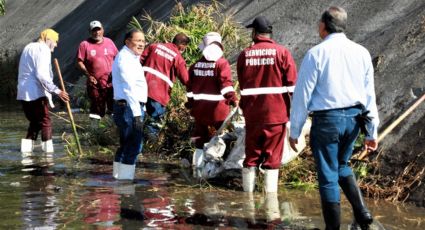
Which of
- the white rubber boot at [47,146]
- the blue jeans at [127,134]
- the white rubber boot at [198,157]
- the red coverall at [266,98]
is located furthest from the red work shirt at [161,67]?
the red coverall at [266,98]

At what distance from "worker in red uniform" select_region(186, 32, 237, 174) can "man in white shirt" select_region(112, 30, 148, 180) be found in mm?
936

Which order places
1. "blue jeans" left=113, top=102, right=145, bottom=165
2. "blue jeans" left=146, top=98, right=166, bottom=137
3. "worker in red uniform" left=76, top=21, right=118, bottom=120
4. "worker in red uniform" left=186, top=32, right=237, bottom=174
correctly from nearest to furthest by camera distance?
"blue jeans" left=113, top=102, right=145, bottom=165, "worker in red uniform" left=186, top=32, right=237, bottom=174, "blue jeans" left=146, top=98, right=166, bottom=137, "worker in red uniform" left=76, top=21, right=118, bottom=120

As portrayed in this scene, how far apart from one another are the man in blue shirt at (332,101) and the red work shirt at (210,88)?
10.8ft

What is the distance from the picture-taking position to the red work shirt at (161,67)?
11219 mm

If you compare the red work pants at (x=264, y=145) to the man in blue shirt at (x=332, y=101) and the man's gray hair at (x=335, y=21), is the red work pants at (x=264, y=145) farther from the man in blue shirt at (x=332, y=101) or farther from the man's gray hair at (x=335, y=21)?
the man's gray hair at (x=335, y=21)

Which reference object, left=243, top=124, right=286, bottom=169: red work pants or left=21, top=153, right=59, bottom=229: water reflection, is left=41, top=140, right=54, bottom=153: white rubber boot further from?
left=243, top=124, right=286, bottom=169: red work pants

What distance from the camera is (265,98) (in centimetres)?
886

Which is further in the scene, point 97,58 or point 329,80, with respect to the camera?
point 97,58

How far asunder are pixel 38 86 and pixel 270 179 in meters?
4.89

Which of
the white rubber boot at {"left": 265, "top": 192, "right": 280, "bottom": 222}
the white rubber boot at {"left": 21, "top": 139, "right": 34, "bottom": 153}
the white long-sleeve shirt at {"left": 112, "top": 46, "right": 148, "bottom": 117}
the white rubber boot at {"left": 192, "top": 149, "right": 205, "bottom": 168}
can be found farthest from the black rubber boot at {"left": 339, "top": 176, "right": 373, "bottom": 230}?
the white rubber boot at {"left": 21, "top": 139, "right": 34, "bottom": 153}

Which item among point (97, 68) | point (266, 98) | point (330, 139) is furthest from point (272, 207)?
point (97, 68)

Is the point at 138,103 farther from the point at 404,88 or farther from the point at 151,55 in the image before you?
the point at 404,88

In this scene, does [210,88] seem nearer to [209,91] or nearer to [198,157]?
[209,91]

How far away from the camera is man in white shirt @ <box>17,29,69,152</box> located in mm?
12094
